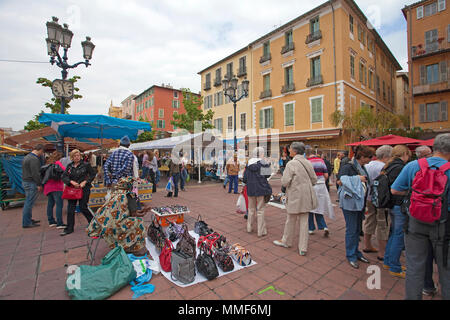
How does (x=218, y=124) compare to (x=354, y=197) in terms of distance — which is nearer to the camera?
(x=354, y=197)

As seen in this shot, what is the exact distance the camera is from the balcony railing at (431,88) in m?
16.5

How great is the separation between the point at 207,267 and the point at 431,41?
82.4 feet

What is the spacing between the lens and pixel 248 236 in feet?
13.5

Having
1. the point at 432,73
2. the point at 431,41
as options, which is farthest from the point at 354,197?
the point at 431,41

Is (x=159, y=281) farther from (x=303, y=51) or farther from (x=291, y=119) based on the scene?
(x=303, y=51)

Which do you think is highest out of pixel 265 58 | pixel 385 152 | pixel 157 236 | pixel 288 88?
pixel 265 58

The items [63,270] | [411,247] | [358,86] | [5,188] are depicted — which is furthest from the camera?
[358,86]

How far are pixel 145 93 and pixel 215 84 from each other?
2725cm

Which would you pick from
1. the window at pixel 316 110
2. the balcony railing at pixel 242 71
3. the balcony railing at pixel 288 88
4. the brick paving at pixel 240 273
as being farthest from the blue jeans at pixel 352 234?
the balcony railing at pixel 242 71

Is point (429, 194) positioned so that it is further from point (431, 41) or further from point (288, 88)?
point (431, 41)

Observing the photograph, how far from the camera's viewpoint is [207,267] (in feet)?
8.77

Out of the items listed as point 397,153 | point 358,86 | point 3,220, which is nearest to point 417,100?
point 358,86

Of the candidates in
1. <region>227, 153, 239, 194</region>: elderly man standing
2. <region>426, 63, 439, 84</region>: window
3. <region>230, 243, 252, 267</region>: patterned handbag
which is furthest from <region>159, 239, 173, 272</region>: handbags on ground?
<region>426, 63, 439, 84</region>: window
